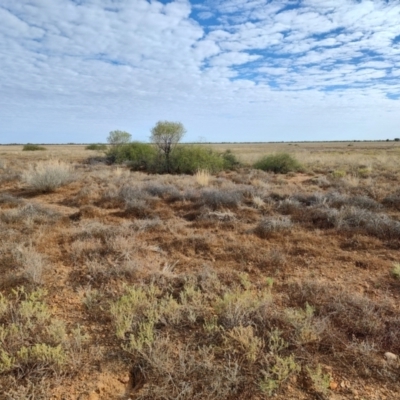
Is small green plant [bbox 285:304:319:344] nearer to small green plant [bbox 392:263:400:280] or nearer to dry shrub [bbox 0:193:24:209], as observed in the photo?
small green plant [bbox 392:263:400:280]

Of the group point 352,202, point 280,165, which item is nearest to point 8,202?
point 352,202

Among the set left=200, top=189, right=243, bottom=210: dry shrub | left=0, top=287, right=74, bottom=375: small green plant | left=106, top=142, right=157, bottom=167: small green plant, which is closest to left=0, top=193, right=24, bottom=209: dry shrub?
left=200, top=189, right=243, bottom=210: dry shrub

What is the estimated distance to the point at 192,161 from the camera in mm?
16844

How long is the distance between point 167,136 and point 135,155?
537 centimetres

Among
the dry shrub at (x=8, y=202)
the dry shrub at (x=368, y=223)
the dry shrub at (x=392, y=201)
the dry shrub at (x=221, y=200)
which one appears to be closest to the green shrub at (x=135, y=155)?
the dry shrub at (x=8, y=202)

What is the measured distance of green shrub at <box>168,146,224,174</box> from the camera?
16.8 metres

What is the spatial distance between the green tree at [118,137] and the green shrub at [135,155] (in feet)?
3.99

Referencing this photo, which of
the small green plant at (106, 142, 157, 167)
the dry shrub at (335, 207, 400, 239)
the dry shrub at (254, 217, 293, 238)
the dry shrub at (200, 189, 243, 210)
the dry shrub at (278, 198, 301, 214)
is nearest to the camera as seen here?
the dry shrub at (335, 207, 400, 239)

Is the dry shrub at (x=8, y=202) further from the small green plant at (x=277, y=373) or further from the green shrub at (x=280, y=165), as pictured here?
the green shrub at (x=280, y=165)

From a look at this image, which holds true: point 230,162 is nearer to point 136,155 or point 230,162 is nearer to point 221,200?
point 136,155

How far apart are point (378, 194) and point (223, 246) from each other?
6.59 m

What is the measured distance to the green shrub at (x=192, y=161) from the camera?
16.8 meters

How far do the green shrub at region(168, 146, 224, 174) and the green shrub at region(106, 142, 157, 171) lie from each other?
1655 mm

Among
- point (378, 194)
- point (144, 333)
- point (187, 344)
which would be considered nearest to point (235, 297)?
point (187, 344)
